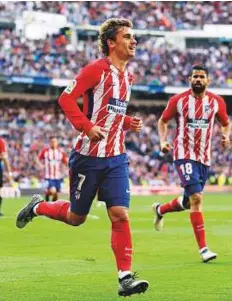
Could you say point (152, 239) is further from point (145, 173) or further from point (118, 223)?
point (145, 173)

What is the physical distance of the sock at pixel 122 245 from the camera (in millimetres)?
9023

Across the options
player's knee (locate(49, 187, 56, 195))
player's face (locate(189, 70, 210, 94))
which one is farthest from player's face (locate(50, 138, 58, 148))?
player's face (locate(189, 70, 210, 94))

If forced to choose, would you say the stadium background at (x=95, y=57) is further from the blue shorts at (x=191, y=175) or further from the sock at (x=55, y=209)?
the sock at (x=55, y=209)

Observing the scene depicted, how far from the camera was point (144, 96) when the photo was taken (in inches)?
2325

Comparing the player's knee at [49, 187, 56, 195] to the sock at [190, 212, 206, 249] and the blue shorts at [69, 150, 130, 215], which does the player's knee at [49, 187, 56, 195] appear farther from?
the blue shorts at [69, 150, 130, 215]

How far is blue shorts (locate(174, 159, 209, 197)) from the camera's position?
43.8 feet

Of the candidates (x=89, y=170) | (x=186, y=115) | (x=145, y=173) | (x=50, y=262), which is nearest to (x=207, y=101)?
(x=186, y=115)

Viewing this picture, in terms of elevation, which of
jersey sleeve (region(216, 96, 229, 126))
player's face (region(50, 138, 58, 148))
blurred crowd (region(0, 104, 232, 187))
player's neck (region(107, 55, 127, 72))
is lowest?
blurred crowd (region(0, 104, 232, 187))

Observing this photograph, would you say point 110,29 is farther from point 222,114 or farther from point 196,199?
point 222,114

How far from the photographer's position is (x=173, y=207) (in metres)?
14.9

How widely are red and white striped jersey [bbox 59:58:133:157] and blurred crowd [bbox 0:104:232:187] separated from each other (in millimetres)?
35352

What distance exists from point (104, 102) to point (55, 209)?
1607 mm

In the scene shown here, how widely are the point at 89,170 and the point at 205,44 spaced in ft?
174

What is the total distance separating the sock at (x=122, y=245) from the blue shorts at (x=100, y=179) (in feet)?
0.69
